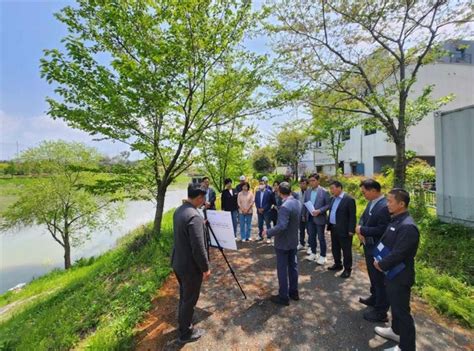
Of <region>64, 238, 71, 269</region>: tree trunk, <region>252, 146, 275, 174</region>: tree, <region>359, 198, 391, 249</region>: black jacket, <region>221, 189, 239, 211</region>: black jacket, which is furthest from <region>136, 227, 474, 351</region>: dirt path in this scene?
<region>252, 146, 275, 174</region>: tree

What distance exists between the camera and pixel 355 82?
9.46 m

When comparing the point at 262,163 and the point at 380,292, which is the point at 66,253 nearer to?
the point at 380,292

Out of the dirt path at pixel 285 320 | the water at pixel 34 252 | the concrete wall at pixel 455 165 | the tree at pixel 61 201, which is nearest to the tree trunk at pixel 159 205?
the dirt path at pixel 285 320

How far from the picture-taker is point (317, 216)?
212 inches

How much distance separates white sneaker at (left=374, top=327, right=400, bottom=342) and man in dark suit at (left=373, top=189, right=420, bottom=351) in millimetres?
252

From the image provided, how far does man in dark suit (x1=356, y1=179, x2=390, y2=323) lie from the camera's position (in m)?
3.45

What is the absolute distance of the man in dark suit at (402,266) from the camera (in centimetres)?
261

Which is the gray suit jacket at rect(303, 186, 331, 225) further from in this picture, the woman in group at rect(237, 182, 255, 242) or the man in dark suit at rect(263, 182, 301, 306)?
the woman in group at rect(237, 182, 255, 242)

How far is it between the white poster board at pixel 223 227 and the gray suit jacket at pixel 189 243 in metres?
0.76

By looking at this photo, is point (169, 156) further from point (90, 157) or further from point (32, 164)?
point (32, 164)

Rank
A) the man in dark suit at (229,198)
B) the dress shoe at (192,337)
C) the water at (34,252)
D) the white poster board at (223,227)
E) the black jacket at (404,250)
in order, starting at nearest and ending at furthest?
the black jacket at (404,250)
the dress shoe at (192,337)
the white poster board at (223,227)
the man in dark suit at (229,198)
the water at (34,252)

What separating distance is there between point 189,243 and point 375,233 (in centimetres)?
A: 249

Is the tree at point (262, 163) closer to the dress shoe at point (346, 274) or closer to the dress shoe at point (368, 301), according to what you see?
the dress shoe at point (346, 274)

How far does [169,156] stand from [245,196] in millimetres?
2506
